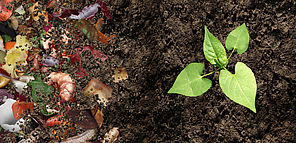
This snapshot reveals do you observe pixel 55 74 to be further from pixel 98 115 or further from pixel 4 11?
pixel 4 11

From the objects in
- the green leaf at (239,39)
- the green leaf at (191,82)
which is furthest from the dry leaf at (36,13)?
the green leaf at (239,39)

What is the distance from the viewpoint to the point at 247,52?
0.93m

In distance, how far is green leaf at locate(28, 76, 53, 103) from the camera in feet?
3.30

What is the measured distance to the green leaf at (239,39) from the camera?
33.5 inches

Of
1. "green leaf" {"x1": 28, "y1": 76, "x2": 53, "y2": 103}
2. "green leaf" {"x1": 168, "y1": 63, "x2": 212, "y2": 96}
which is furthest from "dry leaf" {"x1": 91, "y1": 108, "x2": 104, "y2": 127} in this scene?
"green leaf" {"x1": 168, "y1": 63, "x2": 212, "y2": 96}

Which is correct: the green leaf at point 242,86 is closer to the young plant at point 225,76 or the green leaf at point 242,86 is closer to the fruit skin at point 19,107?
the young plant at point 225,76

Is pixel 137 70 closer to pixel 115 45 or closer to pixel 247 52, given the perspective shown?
pixel 115 45

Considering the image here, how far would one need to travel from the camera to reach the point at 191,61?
0.96 m

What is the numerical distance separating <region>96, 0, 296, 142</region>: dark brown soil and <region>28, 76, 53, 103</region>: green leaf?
248 millimetres

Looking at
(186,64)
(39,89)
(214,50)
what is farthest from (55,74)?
(214,50)

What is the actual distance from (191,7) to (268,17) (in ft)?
1.02

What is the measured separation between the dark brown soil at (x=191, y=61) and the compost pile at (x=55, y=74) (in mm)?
62

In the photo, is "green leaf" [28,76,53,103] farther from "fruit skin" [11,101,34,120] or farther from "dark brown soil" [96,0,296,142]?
"dark brown soil" [96,0,296,142]

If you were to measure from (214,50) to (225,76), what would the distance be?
11cm
